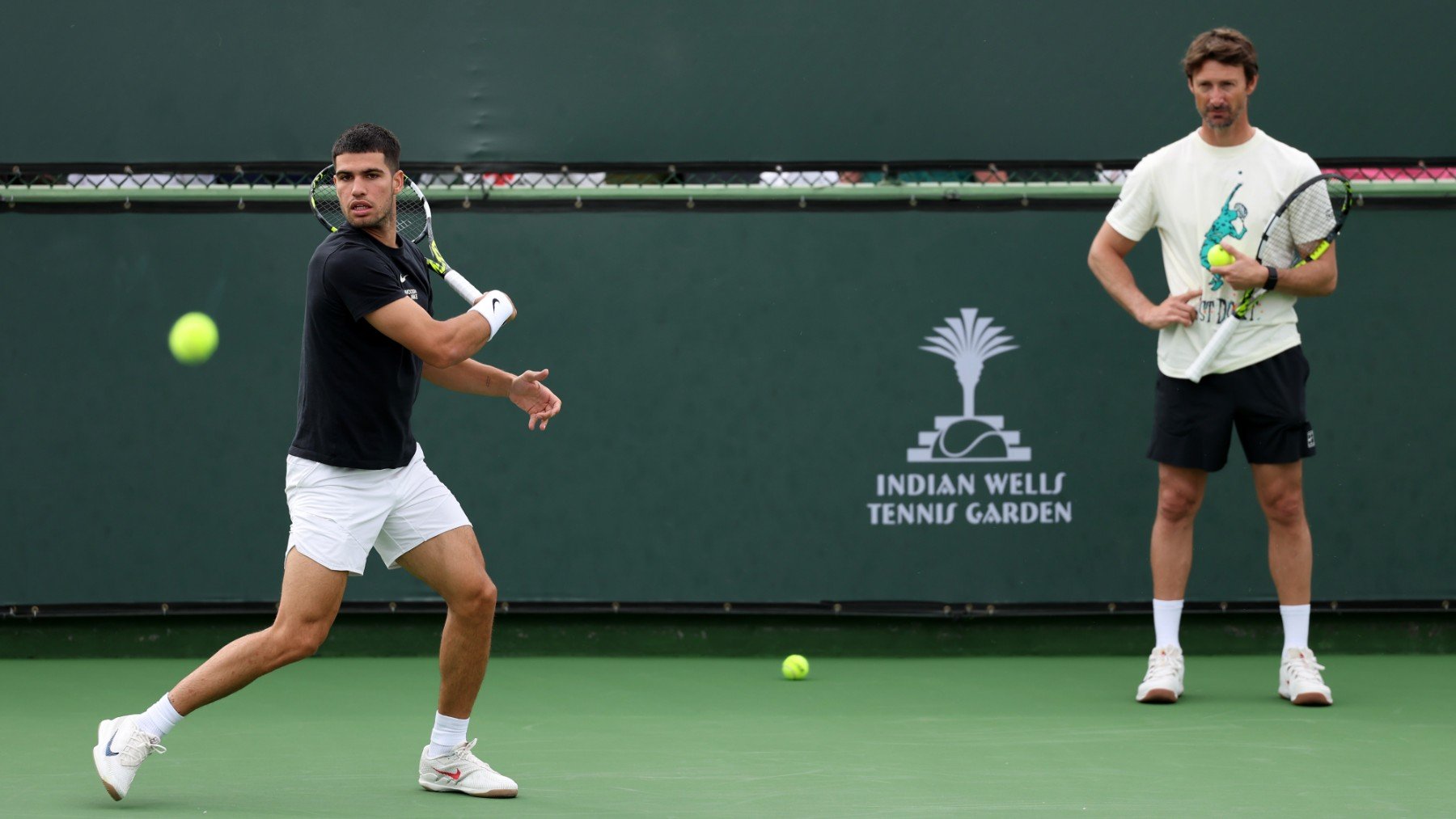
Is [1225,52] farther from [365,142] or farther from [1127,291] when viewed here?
[365,142]

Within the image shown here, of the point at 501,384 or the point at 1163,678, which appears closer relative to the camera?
the point at 501,384

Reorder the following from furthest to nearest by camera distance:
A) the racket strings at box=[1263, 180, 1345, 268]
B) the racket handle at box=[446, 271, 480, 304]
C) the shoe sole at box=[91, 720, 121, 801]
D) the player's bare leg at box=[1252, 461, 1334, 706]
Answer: the player's bare leg at box=[1252, 461, 1334, 706] < the racket strings at box=[1263, 180, 1345, 268] < the racket handle at box=[446, 271, 480, 304] < the shoe sole at box=[91, 720, 121, 801]

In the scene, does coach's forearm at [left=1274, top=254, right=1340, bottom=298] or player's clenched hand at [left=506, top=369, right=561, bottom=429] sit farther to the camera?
coach's forearm at [left=1274, top=254, right=1340, bottom=298]

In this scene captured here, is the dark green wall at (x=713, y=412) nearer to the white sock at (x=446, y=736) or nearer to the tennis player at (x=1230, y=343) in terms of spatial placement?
the tennis player at (x=1230, y=343)

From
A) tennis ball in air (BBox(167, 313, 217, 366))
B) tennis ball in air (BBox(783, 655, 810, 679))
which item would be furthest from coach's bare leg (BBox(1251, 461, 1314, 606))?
tennis ball in air (BBox(167, 313, 217, 366))

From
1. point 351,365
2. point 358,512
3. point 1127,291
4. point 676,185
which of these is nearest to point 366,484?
point 358,512

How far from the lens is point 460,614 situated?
3824mm

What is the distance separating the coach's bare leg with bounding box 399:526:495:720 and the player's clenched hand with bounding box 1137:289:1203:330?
212 cm

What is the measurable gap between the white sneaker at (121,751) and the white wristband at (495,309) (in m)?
1.16

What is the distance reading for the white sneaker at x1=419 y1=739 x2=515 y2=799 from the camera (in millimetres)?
3744

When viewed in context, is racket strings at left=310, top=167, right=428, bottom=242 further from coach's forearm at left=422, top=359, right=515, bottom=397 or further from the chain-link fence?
the chain-link fence

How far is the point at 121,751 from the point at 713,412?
8.58 ft

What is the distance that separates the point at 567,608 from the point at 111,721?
2.26m

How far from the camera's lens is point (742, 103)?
571 centimetres
